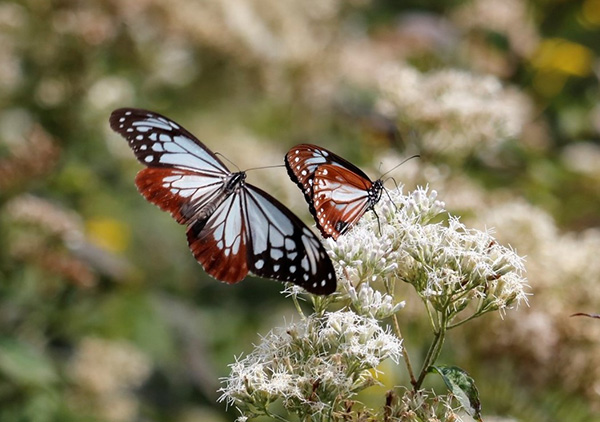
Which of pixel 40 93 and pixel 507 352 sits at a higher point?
pixel 40 93

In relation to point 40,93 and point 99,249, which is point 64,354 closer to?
point 99,249

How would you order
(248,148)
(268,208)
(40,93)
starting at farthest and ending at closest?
(248,148) → (40,93) → (268,208)

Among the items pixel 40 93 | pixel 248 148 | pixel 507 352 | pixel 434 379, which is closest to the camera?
pixel 507 352

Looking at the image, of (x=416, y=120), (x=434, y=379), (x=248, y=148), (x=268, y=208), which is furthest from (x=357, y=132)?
(x=268, y=208)

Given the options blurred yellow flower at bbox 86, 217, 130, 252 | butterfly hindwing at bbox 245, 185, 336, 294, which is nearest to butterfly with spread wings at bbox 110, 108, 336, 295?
butterfly hindwing at bbox 245, 185, 336, 294

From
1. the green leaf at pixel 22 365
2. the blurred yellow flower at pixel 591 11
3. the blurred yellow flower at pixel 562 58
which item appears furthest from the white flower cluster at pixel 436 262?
the blurred yellow flower at pixel 591 11

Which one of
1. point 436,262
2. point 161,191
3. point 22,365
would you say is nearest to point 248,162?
point 22,365

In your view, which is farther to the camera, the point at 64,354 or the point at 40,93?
the point at 40,93

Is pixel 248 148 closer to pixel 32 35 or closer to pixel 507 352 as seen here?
pixel 32 35

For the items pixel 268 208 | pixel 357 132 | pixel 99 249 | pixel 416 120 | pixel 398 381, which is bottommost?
pixel 268 208
